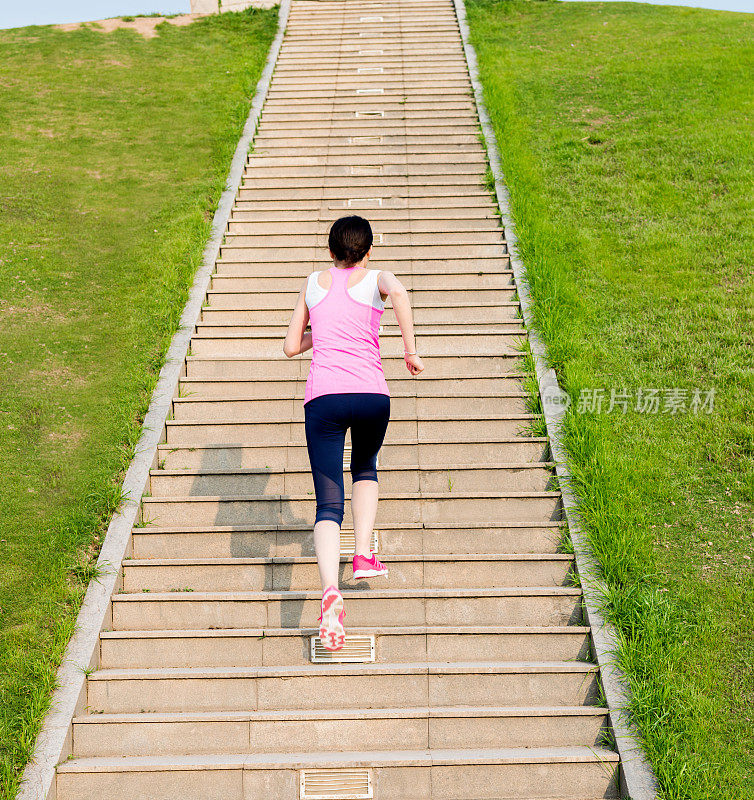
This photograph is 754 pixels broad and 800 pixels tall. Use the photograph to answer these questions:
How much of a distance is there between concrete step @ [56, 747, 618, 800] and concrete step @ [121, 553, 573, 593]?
1.19m

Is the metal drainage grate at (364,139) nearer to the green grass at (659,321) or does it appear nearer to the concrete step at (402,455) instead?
the green grass at (659,321)

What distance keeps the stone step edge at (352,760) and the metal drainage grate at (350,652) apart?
→ 551 millimetres

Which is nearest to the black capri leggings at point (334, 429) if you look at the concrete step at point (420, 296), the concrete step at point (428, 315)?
the concrete step at point (428, 315)

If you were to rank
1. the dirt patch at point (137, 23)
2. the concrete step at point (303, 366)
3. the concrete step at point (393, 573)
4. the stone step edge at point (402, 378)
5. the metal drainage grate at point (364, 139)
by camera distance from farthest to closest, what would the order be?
1. the dirt patch at point (137, 23)
2. the metal drainage grate at point (364, 139)
3. the concrete step at point (303, 366)
4. the stone step edge at point (402, 378)
5. the concrete step at point (393, 573)

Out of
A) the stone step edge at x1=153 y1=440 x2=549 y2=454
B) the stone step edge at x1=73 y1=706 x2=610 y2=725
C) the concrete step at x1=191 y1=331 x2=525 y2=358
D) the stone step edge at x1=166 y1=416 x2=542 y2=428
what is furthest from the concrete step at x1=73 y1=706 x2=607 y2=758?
the concrete step at x1=191 y1=331 x2=525 y2=358

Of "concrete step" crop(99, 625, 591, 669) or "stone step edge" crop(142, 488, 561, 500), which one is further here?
"stone step edge" crop(142, 488, 561, 500)

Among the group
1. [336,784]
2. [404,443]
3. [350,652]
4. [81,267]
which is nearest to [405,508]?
[404,443]

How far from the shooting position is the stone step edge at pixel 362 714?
171 inches

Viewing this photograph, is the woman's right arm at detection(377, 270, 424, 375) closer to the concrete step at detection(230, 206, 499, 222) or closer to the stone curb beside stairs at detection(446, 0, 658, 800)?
the stone curb beside stairs at detection(446, 0, 658, 800)

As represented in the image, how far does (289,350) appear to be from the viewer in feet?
14.2

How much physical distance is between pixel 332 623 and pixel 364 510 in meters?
0.66

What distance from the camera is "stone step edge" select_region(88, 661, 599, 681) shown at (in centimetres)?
455

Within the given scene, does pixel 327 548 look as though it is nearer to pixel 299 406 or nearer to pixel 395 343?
pixel 299 406

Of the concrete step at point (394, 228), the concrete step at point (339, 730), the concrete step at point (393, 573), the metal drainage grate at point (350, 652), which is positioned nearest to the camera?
the concrete step at point (339, 730)
